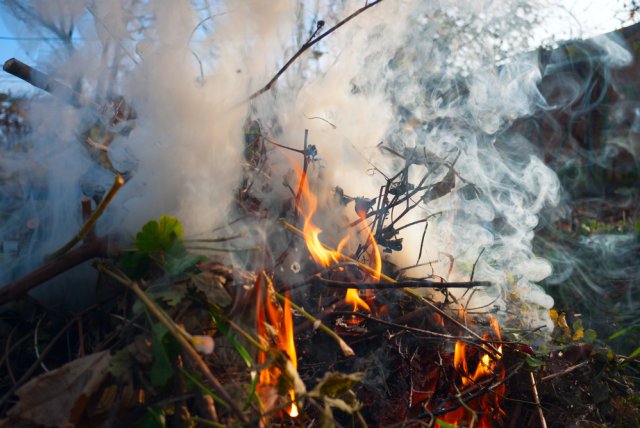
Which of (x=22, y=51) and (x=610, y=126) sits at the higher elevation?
(x=22, y=51)

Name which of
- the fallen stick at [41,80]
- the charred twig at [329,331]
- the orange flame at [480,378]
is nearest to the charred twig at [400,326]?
the orange flame at [480,378]

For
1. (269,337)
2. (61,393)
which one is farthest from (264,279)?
(61,393)

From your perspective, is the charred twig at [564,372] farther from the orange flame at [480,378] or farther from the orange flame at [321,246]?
the orange flame at [321,246]

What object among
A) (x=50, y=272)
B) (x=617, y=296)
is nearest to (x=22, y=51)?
(x=50, y=272)

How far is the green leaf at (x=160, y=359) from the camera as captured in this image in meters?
1.23

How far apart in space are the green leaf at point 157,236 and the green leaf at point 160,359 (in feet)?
0.79

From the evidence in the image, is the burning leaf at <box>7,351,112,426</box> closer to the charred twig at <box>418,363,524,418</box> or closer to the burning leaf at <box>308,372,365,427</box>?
the burning leaf at <box>308,372,365,427</box>

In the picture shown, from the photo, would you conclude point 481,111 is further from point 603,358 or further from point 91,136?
point 91,136

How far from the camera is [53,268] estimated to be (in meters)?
1.56

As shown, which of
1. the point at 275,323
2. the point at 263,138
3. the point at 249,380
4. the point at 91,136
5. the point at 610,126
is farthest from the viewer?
the point at 610,126

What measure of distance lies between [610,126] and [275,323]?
10.5 m

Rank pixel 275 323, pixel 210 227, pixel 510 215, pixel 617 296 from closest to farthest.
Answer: pixel 275 323 → pixel 210 227 → pixel 510 215 → pixel 617 296

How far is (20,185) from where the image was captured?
196 cm

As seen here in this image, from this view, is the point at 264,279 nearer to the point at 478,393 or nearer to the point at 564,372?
the point at 478,393
